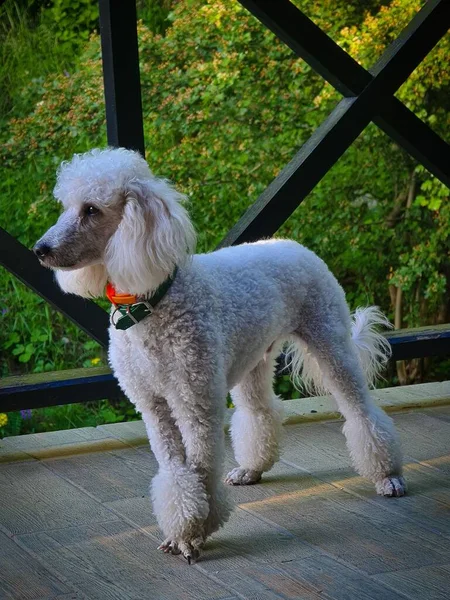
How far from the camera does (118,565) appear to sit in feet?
9.13

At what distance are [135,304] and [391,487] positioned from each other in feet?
3.38

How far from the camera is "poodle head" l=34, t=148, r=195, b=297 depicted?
2643 millimetres

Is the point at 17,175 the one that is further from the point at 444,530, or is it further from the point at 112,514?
the point at 444,530

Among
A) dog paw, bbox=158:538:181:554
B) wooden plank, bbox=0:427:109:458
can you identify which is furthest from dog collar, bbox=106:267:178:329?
wooden plank, bbox=0:427:109:458

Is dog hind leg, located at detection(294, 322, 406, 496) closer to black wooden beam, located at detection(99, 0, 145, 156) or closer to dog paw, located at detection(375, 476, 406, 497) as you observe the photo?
dog paw, located at detection(375, 476, 406, 497)

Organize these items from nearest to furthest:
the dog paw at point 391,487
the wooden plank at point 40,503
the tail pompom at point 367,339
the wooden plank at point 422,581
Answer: the wooden plank at point 422,581 → the wooden plank at point 40,503 → the dog paw at point 391,487 → the tail pompom at point 367,339

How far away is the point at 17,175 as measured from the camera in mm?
5309

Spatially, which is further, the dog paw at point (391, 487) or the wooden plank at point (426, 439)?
the wooden plank at point (426, 439)

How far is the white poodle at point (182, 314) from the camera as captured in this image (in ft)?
8.77

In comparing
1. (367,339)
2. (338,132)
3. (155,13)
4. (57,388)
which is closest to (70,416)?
(57,388)

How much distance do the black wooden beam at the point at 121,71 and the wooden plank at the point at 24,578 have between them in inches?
55.7

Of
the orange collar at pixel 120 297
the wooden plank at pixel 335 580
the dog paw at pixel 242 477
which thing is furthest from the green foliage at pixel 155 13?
the wooden plank at pixel 335 580

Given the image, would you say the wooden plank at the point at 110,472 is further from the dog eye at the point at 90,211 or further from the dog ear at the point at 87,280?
the dog eye at the point at 90,211

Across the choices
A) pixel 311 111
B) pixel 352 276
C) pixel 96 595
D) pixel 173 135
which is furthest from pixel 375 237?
pixel 96 595
